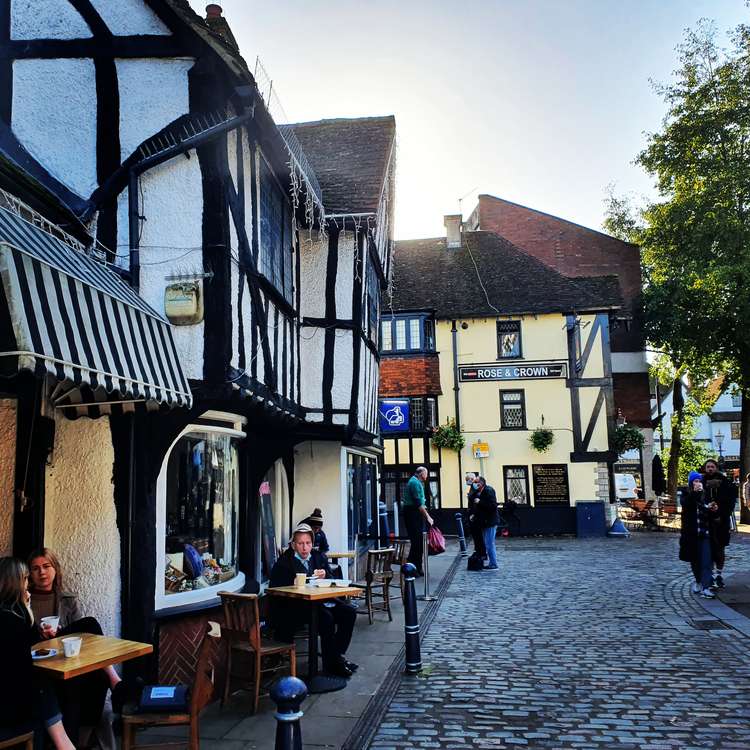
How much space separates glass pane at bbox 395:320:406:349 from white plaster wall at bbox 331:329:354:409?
570 inches

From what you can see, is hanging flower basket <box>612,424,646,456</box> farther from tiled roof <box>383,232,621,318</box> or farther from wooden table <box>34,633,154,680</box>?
wooden table <box>34,633,154,680</box>

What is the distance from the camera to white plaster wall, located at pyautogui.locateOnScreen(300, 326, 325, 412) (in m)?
10.7

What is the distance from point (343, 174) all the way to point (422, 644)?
25.3ft

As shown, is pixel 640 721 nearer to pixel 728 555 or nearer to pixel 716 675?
pixel 716 675

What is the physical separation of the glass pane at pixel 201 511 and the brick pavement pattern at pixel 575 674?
2.34 m

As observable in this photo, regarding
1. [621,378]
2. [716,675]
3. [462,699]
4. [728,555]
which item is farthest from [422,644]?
[621,378]

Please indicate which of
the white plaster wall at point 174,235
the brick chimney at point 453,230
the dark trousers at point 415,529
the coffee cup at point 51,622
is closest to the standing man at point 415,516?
the dark trousers at point 415,529

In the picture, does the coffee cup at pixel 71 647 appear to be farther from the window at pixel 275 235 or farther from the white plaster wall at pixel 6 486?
the window at pixel 275 235

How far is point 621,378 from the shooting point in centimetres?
3161

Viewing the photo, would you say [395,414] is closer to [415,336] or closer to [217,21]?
[217,21]

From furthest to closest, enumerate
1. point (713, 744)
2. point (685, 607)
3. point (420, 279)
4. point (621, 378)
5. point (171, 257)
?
point (621, 378)
point (420, 279)
point (685, 607)
point (171, 257)
point (713, 744)

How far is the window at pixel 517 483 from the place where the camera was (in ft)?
81.6

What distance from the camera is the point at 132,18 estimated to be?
276 inches

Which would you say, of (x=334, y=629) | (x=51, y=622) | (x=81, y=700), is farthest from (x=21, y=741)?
(x=334, y=629)
